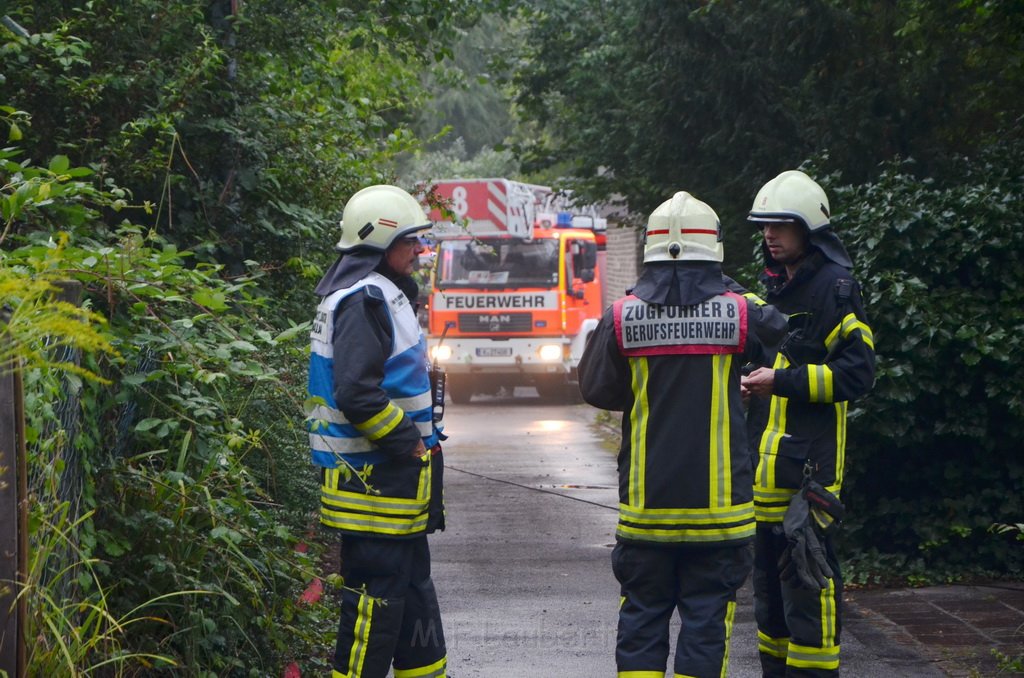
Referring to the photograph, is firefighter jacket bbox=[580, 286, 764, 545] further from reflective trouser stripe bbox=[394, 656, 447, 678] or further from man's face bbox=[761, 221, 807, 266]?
reflective trouser stripe bbox=[394, 656, 447, 678]

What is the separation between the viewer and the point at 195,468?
445 centimetres

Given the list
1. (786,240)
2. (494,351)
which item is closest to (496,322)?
(494,351)

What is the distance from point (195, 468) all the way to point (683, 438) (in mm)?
1662

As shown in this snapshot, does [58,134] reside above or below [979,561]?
above

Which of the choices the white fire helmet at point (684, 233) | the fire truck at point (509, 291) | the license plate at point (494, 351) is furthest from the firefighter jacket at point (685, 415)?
the license plate at point (494, 351)

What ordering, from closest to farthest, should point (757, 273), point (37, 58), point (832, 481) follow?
point (832, 481), point (37, 58), point (757, 273)

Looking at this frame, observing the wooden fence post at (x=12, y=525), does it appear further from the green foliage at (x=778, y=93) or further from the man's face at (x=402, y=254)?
the green foliage at (x=778, y=93)

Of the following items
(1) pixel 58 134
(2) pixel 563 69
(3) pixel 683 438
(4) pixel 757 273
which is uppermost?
(2) pixel 563 69

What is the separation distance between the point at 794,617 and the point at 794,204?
5.04 feet

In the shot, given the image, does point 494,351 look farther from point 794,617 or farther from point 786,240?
point 794,617

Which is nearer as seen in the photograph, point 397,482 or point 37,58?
point 397,482

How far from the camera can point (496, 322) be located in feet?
62.6

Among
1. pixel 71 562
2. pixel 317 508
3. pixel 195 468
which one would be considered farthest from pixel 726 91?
pixel 71 562

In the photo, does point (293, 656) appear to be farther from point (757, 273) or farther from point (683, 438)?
point (757, 273)
